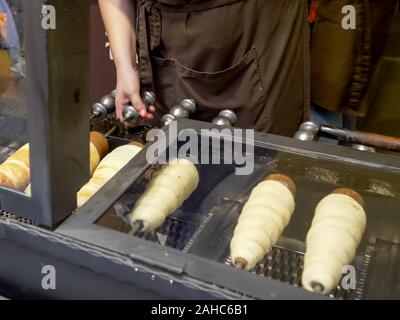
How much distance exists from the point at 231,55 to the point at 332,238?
663 millimetres

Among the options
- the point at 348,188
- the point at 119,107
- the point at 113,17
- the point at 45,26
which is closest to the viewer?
the point at 45,26

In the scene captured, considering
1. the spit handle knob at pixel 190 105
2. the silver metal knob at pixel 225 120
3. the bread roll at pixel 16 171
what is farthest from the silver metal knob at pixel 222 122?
the bread roll at pixel 16 171

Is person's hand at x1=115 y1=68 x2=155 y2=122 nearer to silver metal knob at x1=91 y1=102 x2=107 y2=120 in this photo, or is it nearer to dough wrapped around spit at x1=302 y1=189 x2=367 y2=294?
silver metal knob at x1=91 y1=102 x2=107 y2=120

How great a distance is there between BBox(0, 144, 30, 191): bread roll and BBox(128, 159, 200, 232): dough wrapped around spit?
15 centimetres

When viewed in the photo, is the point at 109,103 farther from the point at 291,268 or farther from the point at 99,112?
the point at 291,268

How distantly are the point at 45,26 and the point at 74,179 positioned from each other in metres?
0.20

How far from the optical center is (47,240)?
2.04ft

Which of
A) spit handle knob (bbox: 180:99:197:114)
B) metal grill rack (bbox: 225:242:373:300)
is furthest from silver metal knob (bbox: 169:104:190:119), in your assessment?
metal grill rack (bbox: 225:242:373:300)

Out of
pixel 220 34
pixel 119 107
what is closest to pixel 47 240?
pixel 119 107

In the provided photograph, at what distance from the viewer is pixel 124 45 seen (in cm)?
124

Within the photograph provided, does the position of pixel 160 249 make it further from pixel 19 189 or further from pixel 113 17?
pixel 113 17

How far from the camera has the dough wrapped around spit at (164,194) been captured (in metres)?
0.70

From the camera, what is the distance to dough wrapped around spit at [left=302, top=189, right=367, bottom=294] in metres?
0.62
